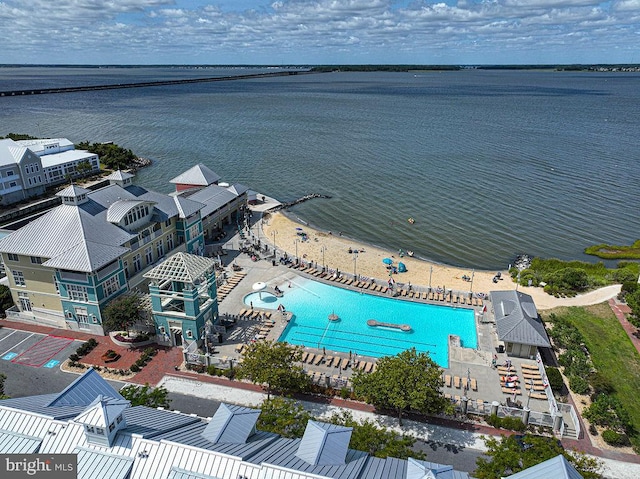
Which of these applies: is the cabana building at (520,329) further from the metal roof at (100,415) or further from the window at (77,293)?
the window at (77,293)

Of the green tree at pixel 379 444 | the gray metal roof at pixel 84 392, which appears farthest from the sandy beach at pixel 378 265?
the gray metal roof at pixel 84 392

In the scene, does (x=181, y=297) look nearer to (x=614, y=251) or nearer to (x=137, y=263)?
(x=137, y=263)

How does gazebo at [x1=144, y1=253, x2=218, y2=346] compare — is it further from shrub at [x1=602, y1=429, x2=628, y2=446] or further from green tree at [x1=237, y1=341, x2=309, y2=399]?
shrub at [x1=602, y1=429, x2=628, y2=446]

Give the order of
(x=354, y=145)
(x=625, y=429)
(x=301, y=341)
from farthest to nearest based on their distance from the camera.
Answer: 1. (x=354, y=145)
2. (x=301, y=341)
3. (x=625, y=429)

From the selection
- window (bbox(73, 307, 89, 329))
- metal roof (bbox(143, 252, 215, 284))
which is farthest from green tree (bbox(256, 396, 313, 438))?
window (bbox(73, 307, 89, 329))

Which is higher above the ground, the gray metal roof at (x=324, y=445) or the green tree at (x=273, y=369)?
the gray metal roof at (x=324, y=445)

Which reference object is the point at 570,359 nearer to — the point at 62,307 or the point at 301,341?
the point at 301,341

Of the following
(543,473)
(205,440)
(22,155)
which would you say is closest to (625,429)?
(543,473)
